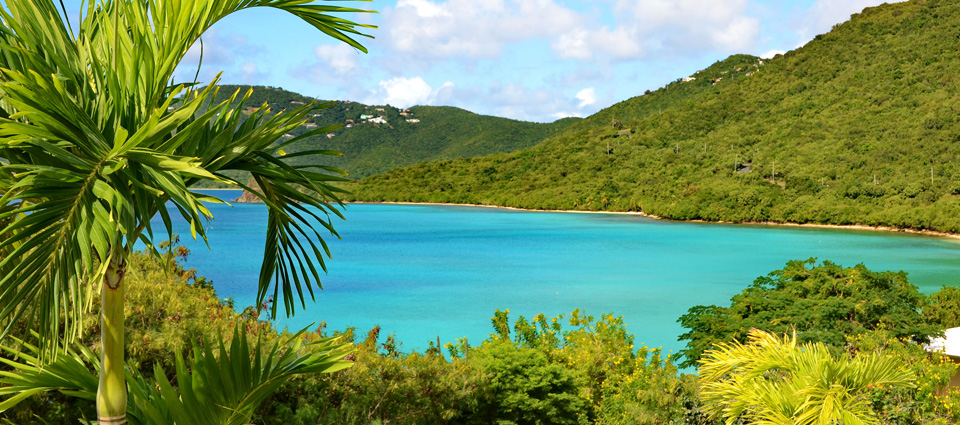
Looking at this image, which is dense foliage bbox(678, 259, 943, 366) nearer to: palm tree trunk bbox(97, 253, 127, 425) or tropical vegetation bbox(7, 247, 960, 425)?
tropical vegetation bbox(7, 247, 960, 425)

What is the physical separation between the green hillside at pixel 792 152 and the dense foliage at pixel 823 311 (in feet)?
112

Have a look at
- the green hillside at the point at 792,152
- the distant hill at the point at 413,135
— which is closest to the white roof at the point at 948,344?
the green hillside at the point at 792,152

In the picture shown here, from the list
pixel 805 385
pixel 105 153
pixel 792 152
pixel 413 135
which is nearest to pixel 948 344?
pixel 805 385

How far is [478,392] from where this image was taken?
629cm

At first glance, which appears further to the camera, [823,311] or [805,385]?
[823,311]

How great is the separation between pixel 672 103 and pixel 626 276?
2991 inches

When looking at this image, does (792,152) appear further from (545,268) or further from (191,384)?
(191,384)

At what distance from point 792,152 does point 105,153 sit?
6285cm

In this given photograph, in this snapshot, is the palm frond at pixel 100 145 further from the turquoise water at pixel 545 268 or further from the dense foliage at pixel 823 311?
the turquoise water at pixel 545 268

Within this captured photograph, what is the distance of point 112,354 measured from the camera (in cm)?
207

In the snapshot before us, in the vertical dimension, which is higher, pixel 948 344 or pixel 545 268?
pixel 948 344

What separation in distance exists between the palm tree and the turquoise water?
13212 millimetres

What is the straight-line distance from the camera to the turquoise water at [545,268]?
60.3 ft

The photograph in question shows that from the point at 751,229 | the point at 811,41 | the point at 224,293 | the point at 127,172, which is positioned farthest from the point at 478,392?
the point at 811,41
